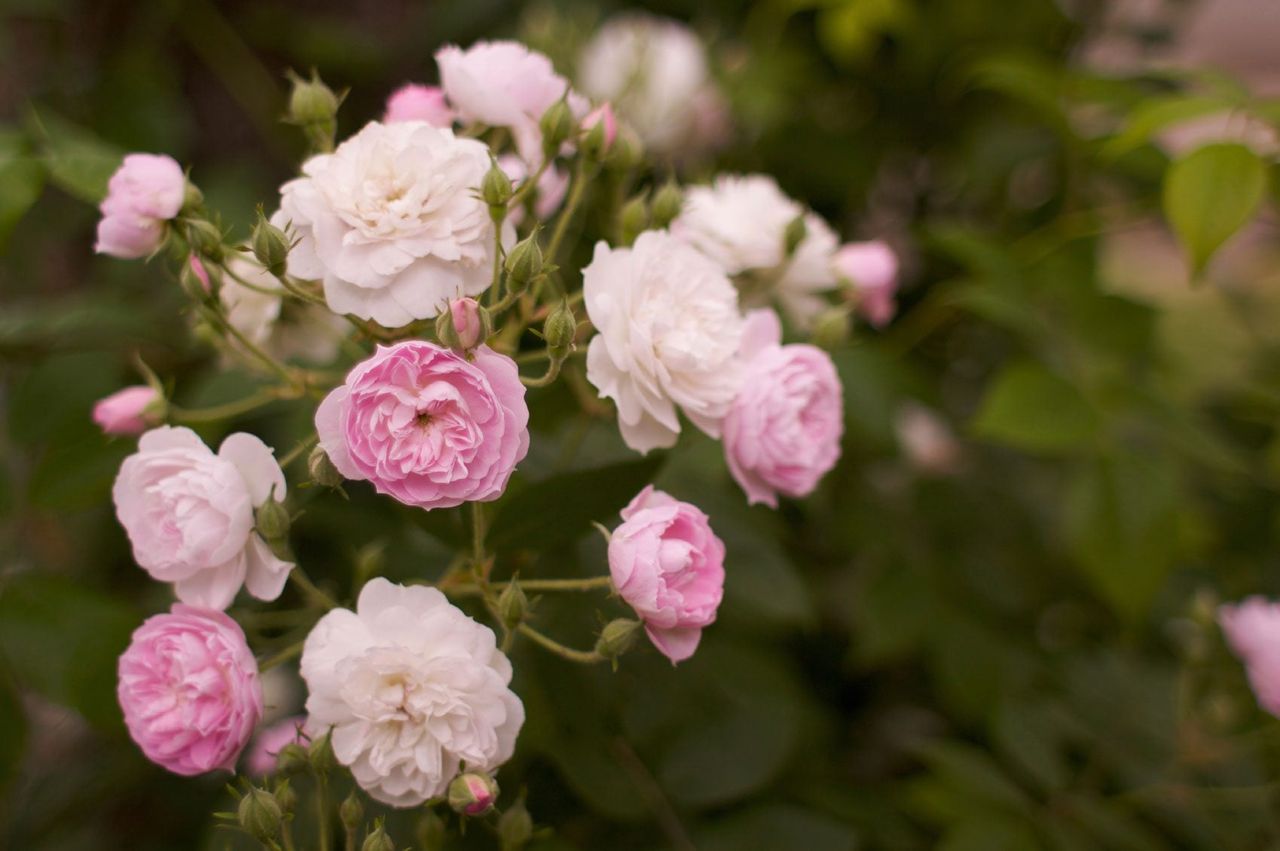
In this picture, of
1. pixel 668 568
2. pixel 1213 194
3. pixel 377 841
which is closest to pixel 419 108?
pixel 668 568

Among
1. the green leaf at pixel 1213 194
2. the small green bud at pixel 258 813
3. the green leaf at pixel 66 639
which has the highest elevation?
the green leaf at pixel 1213 194

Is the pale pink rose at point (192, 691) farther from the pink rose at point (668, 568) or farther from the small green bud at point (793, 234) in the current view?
the small green bud at point (793, 234)

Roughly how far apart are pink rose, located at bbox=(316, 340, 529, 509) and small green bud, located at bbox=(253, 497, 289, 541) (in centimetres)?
6

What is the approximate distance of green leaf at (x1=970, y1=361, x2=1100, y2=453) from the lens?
1.00m

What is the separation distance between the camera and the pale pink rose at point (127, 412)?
2.31 ft

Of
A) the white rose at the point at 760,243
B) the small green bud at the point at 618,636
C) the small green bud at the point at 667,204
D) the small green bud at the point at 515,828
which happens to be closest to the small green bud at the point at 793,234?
the white rose at the point at 760,243

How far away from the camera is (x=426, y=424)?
0.55 m

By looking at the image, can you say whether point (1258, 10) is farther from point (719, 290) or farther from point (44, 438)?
point (44, 438)

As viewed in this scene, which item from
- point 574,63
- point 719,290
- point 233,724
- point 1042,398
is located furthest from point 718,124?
point 233,724

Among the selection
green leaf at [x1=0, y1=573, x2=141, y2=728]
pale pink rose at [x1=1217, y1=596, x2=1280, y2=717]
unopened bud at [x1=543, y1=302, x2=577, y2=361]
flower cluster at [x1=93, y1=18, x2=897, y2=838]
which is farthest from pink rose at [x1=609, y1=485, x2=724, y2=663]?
pale pink rose at [x1=1217, y1=596, x2=1280, y2=717]

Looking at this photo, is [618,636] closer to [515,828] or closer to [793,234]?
[515,828]

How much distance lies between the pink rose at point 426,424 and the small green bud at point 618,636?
0.12m

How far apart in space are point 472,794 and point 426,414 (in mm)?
220

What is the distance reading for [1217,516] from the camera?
143 centimetres
